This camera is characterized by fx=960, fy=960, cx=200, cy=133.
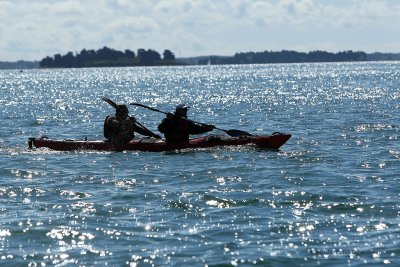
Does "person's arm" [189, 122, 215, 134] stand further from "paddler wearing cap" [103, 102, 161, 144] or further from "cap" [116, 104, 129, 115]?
"cap" [116, 104, 129, 115]

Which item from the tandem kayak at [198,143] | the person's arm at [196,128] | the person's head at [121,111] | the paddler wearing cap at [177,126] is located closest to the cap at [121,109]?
the person's head at [121,111]

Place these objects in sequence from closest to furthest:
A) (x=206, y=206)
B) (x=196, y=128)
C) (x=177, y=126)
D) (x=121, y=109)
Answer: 1. (x=206, y=206)
2. (x=177, y=126)
3. (x=121, y=109)
4. (x=196, y=128)

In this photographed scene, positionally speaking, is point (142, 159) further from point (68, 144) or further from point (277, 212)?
point (277, 212)

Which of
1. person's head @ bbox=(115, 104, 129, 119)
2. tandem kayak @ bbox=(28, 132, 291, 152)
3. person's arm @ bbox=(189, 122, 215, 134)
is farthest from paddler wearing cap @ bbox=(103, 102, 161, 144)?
person's arm @ bbox=(189, 122, 215, 134)

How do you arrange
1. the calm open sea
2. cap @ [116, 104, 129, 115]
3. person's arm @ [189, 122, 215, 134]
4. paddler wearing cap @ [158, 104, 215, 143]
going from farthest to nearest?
person's arm @ [189, 122, 215, 134], cap @ [116, 104, 129, 115], paddler wearing cap @ [158, 104, 215, 143], the calm open sea

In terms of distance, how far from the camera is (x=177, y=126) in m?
24.5

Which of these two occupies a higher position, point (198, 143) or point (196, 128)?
point (196, 128)

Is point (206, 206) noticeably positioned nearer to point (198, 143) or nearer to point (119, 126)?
point (198, 143)

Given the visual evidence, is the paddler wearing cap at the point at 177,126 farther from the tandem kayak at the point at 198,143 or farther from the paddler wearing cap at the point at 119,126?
the paddler wearing cap at the point at 119,126

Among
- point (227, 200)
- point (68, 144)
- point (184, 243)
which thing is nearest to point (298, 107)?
point (68, 144)

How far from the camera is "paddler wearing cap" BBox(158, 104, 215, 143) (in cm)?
2442

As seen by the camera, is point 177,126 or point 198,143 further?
point 198,143

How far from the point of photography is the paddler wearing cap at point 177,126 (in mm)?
24422

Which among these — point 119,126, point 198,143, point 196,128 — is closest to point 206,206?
point 198,143
